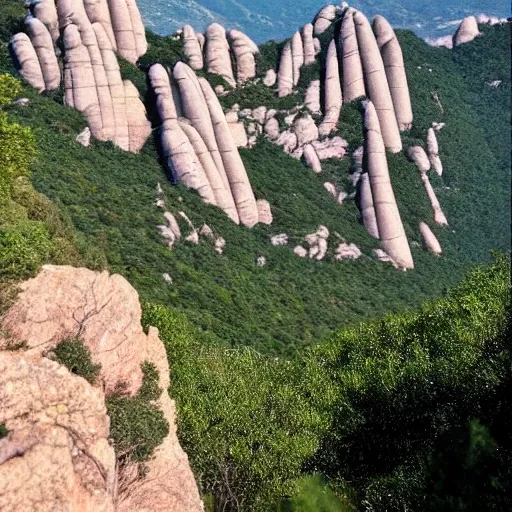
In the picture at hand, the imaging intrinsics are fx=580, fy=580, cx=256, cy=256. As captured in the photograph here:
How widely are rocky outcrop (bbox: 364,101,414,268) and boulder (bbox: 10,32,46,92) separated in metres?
43.7

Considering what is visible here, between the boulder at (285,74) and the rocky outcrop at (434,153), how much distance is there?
2257cm

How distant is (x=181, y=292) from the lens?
46969 millimetres

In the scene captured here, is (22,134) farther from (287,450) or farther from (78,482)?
(287,450)

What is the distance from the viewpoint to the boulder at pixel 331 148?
270 ft

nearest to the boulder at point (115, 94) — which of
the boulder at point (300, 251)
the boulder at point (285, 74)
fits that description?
the boulder at point (300, 251)

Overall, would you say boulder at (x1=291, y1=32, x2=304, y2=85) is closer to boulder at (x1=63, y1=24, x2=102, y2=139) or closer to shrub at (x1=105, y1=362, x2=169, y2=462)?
boulder at (x1=63, y1=24, x2=102, y2=139)

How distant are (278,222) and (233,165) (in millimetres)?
9079

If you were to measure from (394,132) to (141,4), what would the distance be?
4149 cm

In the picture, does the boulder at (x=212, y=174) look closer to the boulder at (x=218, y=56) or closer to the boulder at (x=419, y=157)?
the boulder at (x=218, y=56)

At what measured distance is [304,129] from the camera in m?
82.8

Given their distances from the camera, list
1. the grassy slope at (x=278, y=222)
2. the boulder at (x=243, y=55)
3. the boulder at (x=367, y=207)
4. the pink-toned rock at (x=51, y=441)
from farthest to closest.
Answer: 1. the boulder at (x=243, y=55)
2. the boulder at (x=367, y=207)
3. the grassy slope at (x=278, y=222)
4. the pink-toned rock at (x=51, y=441)

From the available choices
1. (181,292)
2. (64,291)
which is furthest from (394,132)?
(64,291)

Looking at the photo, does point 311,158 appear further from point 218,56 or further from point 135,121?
point 135,121

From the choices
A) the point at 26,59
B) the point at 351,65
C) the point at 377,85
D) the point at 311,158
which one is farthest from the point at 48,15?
the point at 377,85
